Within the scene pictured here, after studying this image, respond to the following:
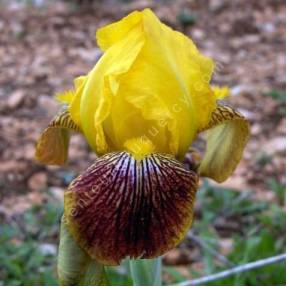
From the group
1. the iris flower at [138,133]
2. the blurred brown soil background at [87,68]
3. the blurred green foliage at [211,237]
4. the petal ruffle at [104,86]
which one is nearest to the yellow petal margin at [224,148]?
the iris flower at [138,133]

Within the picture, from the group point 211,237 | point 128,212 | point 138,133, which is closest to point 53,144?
point 138,133

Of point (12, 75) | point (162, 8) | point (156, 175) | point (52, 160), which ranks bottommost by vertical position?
point (162, 8)

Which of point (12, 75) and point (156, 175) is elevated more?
point (156, 175)

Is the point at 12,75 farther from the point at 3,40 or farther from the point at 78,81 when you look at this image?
the point at 78,81

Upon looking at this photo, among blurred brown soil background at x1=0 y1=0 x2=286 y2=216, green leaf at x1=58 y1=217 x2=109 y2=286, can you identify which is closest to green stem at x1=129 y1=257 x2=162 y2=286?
green leaf at x1=58 y1=217 x2=109 y2=286

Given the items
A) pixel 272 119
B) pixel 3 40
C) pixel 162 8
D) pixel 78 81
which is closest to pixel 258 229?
pixel 272 119
